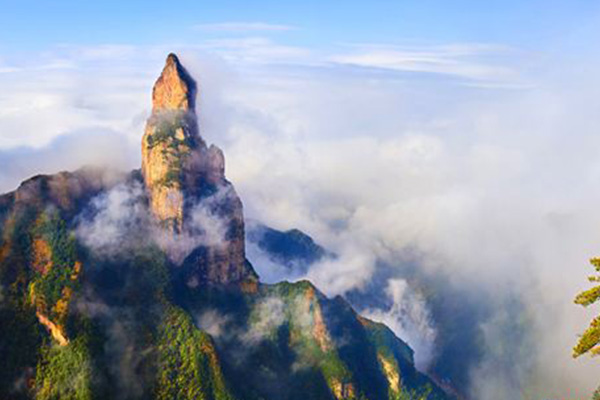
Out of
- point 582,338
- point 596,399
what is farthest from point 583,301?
point 596,399

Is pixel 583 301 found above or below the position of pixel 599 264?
below

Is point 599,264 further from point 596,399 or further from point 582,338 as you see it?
point 596,399

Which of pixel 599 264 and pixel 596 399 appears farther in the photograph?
pixel 596 399

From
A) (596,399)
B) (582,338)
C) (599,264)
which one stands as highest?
(599,264)

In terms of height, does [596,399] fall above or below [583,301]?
below

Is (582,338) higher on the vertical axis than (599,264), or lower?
lower

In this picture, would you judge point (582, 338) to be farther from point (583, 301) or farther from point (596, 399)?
point (596, 399)

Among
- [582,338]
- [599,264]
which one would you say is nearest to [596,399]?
[582,338]
